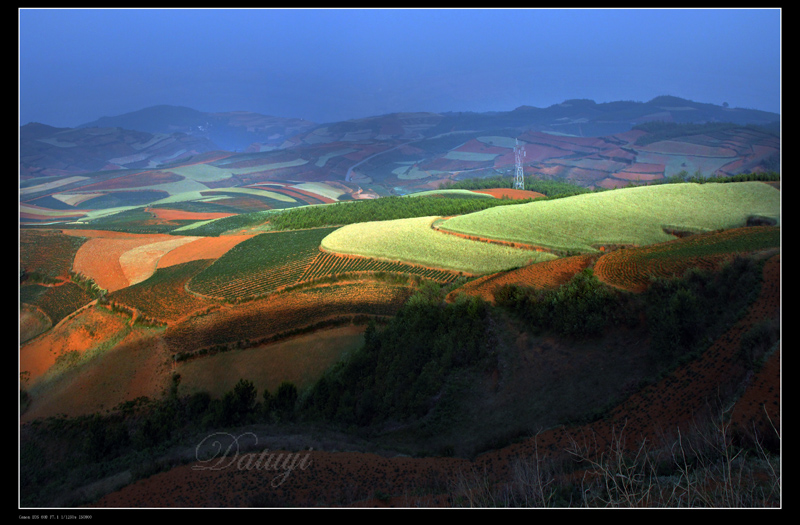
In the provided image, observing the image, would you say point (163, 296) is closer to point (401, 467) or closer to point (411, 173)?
point (401, 467)

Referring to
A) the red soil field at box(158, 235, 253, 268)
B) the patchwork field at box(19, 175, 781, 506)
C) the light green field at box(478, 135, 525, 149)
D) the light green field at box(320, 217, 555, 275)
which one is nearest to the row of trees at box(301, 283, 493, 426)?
the patchwork field at box(19, 175, 781, 506)

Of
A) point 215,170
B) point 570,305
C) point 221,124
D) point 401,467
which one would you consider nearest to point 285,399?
point 401,467

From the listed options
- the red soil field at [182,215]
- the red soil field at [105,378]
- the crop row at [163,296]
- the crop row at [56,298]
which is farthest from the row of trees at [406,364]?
the red soil field at [182,215]

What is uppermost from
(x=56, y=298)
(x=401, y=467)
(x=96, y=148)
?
(x=96, y=148)

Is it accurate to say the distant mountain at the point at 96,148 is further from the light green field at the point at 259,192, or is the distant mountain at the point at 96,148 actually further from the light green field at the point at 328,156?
the light green field at the point at 328,156

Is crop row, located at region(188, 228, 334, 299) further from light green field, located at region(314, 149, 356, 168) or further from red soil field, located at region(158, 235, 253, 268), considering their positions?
light green field, located at region(314, 149, 356, 168)
